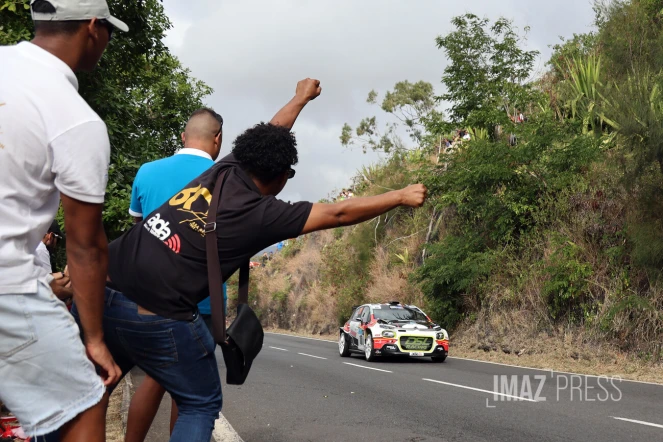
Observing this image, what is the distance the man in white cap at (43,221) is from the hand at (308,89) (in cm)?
220

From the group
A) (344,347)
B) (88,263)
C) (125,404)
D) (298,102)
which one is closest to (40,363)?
(88,263)

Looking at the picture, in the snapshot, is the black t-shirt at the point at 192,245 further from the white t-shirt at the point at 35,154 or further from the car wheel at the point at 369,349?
the car wheel at the point at 369,349

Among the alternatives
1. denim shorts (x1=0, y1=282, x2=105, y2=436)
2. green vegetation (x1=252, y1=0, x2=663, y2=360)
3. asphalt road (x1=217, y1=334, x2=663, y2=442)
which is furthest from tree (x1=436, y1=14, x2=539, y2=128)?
denim shorts (x1=0, y1=282, x2=105, y2=436)

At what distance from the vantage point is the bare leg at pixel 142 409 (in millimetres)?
4273

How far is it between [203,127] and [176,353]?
5.83ft

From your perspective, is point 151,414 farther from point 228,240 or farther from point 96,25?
point 96,25

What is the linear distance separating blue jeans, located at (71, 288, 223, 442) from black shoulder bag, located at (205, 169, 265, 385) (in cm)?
9

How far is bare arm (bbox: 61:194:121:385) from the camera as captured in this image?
2484 mm

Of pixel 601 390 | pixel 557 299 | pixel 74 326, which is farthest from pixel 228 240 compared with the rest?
pixel 557 299

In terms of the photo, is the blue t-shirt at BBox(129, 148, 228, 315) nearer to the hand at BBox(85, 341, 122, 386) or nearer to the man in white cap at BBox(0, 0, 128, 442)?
the hand at BBox(85, 341, 122, 386)

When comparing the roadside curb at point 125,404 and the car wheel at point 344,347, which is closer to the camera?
the roadside curb at point 125,404

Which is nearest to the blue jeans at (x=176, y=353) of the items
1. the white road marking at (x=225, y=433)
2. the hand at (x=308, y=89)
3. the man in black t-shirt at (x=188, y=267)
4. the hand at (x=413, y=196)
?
the man in black t-shirt at (x=188, y=267)

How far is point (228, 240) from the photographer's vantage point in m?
3.28

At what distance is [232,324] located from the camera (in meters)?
3.44
